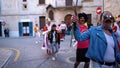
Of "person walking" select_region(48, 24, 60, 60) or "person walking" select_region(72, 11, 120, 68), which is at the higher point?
"person walking" select_region(72, 11, 120, 68)

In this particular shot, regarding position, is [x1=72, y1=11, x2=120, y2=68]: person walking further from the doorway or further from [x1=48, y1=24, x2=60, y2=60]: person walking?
the doorway

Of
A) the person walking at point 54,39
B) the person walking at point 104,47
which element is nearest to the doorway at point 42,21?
the person walking at point 54,39

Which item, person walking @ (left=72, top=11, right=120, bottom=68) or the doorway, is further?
the doorway

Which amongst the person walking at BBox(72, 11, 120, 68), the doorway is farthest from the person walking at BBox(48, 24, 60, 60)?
the doorway

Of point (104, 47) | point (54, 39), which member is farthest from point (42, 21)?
point (104, 47)

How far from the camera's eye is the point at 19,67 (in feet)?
40.6

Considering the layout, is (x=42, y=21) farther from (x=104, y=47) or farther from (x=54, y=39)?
(x=104, y=47)

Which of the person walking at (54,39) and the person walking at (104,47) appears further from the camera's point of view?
the person walking at (54,39)

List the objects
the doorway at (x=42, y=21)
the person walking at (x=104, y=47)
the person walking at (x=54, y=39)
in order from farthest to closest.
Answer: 1. the doorway at (x=42, y=21)
2. the person walking at (x=54, y=39)
3. the person walking at (x=104, y=47)

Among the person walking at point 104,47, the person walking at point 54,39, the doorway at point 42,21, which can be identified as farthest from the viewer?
the doorway at point 42,21

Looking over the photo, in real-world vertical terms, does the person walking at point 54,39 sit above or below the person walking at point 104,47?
below

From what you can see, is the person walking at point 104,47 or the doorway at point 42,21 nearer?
the person walking at point 104,47

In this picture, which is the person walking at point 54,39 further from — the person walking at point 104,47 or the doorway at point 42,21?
the doorway at point 42,21

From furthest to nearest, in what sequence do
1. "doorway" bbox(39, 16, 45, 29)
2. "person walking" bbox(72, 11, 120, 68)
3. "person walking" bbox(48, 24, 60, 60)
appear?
"doorway" bbox(39, 16, 45, 29) < "person walking" bbox(48, 24, 60, 60) < "person walking" bbox(72, 11, 120, 68)
